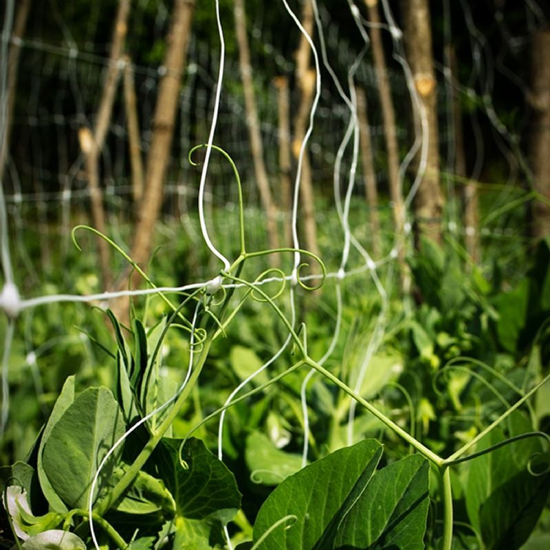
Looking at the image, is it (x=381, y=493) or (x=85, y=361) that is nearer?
(x=381, y=493)

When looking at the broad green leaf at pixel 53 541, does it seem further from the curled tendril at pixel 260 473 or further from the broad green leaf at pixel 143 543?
the curled tendril at pixel 260 473

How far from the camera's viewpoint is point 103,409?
1.30 feet

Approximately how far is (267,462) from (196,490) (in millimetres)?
145

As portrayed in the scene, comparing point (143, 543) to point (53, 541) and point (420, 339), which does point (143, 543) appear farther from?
point (420, 339)

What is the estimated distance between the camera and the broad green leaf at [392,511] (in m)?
0.38

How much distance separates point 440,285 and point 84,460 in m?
0.64

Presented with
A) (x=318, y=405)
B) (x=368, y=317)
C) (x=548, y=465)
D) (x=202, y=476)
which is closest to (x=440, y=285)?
(x=368, y=317)

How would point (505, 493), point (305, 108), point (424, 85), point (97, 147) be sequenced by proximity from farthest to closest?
point (97, 147)
point (305, 108)
point (424, 85)
point (505, 493)

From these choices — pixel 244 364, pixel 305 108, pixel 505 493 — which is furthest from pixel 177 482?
pixel 305 108

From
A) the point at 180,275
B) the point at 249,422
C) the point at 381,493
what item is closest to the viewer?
the point at 381,493

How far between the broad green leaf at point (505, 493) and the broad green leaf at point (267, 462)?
14 cm

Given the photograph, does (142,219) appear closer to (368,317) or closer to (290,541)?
(368,317)

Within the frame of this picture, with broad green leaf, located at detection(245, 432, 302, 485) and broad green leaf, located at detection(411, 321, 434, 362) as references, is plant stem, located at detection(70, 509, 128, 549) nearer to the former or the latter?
broad green leaf, located at detection(245, 432, 302, 485)

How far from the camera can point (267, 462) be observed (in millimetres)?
574
